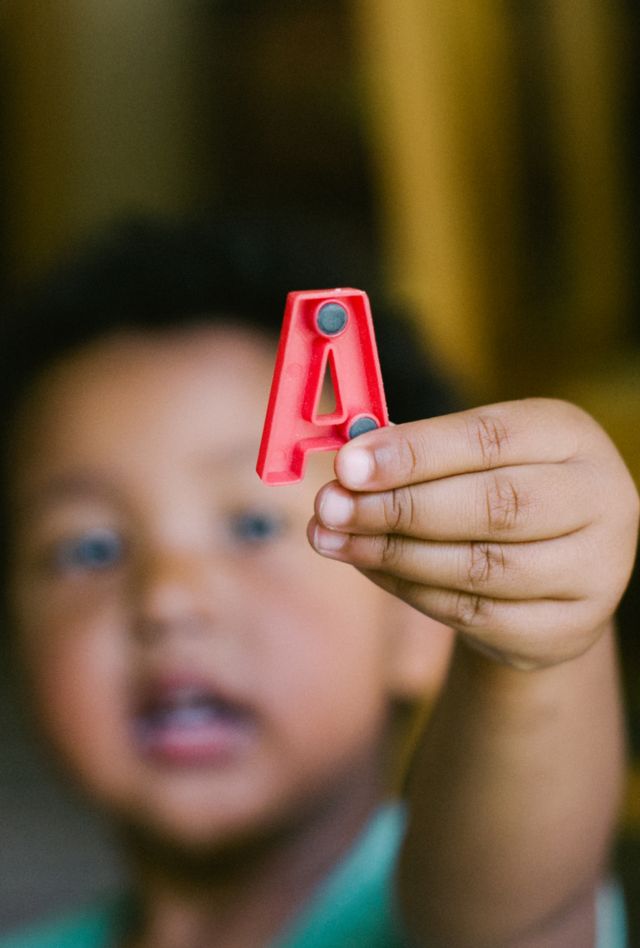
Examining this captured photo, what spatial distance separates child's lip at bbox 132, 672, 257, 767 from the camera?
51 centimetres

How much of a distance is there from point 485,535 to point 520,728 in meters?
0.10

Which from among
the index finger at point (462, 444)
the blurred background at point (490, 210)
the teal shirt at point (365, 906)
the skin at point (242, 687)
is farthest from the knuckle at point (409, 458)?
the blurred background at point (490, 210)

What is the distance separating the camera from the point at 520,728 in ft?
1.09

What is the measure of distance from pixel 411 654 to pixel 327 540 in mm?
358

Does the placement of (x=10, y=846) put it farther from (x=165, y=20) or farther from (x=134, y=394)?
(x=165, y=20)

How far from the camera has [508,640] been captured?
10.9 inches

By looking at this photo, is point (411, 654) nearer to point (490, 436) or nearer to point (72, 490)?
point (72, 490)

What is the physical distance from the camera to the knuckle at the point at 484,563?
0.83 ft

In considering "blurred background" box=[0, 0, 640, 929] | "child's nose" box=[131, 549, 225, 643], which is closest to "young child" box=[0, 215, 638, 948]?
"child's nose" box=[131, 549, 225, 643]

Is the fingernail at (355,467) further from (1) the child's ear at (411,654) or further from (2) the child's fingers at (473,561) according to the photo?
(1) the child's ear at (411,654)

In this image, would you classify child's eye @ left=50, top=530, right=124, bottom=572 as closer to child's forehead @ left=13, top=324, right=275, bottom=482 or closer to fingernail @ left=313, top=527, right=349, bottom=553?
child's forehead @ left=13, top=324, right=275, bottom=482

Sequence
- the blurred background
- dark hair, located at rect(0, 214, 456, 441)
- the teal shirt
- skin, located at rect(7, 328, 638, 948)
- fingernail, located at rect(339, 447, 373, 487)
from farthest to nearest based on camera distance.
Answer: the blurred background
dark hair, located at rect(0, 214, 456, 441)
the teal shirt
skin, located at rect(7, 328, 638, 948)
fingernail, located at rect(339, 447, 373, 487)

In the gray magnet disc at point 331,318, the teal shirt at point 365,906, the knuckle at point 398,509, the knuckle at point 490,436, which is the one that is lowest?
the teal shirt at point 365,906

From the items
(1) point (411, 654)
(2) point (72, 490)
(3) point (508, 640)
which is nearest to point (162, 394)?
(2) point (72, 490)
